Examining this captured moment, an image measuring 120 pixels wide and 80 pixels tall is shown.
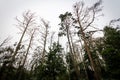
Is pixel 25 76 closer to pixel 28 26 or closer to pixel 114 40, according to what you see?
pixel 28 26

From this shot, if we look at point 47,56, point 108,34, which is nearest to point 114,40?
point 108,34

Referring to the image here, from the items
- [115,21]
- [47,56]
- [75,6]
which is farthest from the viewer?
[47,56]

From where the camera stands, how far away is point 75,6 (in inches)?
585

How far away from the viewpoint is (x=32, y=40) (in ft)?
59.7

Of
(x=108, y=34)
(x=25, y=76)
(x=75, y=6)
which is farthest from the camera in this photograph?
(x=25, y=76)

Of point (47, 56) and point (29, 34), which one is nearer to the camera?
point (47, 56)

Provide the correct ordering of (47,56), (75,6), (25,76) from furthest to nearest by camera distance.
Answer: (25,76) < (47,56) < (75,6)

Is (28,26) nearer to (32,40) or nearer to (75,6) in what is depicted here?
(32,40)

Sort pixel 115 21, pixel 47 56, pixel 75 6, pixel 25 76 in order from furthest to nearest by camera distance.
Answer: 1. pixel 25 76
2. pixel 47 56
3. pixel 75 6
4. pixel 115 21

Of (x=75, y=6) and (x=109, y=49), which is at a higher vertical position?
(x=75, y=6)

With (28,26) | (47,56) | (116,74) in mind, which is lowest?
(116,74)

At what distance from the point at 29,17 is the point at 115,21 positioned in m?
13.0

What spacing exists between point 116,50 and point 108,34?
313 centimetres

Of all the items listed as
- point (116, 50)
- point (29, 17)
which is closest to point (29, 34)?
point (29, 17)
